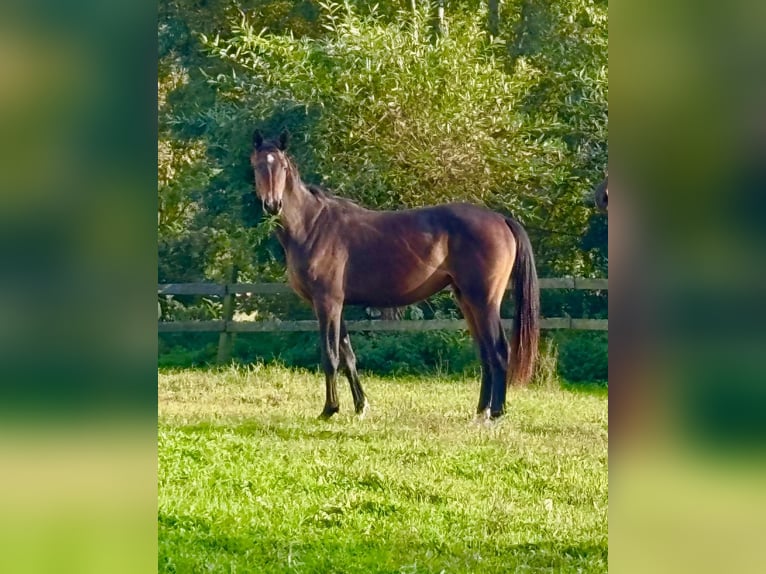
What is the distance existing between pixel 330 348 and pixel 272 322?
35.5 inches

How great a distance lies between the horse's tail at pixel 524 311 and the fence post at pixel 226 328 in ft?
6.72

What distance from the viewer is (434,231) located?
→ 5340mm

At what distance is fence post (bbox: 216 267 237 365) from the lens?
6.09m

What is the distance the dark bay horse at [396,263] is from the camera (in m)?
5.11

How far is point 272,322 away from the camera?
6.11m

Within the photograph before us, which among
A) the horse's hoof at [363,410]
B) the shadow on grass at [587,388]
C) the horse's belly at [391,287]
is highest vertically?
the horse's belly at [391,287]

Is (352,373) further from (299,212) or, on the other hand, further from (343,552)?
(343,552)

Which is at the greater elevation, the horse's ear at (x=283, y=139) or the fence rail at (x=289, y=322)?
the horse's ear at (x=283, y=139)

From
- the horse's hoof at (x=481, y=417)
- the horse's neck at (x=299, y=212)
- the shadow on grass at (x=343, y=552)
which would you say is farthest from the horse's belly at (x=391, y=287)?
the shadow on grass at (x=343, y=552)
